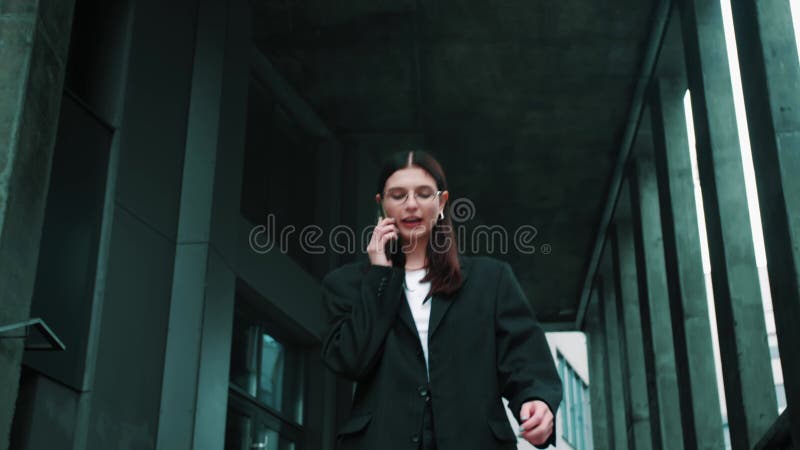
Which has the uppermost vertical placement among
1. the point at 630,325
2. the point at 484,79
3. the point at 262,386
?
the point at 484,79

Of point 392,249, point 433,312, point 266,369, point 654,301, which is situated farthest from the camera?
point 654,301

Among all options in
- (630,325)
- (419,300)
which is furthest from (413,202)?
(630,325)

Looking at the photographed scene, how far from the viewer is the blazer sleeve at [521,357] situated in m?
2.99

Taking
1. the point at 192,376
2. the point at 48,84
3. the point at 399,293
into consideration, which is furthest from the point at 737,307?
the point at 399,293

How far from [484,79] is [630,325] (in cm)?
528

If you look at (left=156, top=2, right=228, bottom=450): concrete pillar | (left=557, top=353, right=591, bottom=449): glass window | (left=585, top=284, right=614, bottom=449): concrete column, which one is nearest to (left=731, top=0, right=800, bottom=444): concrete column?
(left=156, top=2, right=228, bottom=450): concrete pillar

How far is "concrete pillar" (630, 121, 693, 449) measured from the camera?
14344 millimetres

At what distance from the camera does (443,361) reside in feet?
10.0

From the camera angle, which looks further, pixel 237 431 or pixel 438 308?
pixel 237 431

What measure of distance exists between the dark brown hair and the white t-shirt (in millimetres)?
29

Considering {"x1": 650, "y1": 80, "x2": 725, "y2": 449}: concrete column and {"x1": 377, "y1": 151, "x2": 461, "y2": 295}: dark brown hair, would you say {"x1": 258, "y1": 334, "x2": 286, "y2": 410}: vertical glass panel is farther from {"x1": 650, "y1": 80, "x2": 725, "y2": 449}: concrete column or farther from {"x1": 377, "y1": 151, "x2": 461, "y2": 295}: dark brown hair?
{"x1": 377, "y1": 151, "x2": 461, "y2": 295}: dark brown hair

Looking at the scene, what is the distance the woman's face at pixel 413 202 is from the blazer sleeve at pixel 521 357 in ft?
0.94

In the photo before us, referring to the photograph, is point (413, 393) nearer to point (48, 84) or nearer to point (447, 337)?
point (447, 337)

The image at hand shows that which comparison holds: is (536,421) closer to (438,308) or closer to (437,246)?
(438,308)
